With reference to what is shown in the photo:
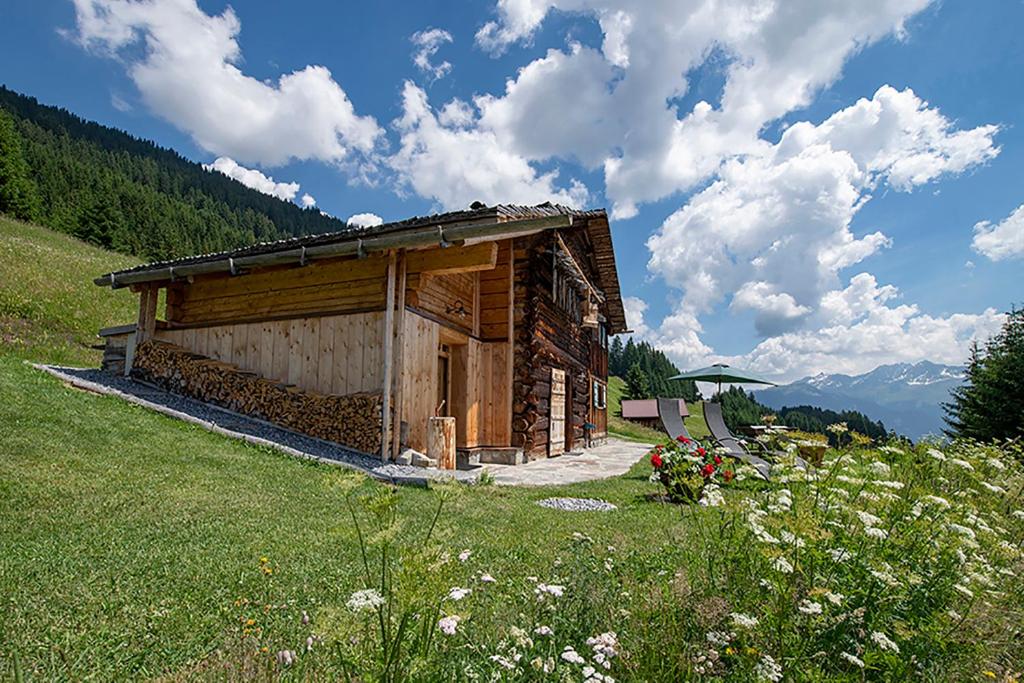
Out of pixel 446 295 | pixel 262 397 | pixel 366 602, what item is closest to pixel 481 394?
pixel 446 295

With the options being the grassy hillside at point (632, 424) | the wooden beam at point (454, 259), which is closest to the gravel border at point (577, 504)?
the wooden beam at point (454, 259)

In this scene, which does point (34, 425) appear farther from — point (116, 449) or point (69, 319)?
point (69, 319)

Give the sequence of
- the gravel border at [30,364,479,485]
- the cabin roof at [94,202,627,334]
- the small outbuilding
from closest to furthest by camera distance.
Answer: the gravel border at [30,364,479,485], the cabin roof at [94,202,627,334], the small outbuilding

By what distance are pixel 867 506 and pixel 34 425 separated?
8287 mm

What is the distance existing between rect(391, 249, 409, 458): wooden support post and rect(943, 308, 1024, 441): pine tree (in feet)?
54.3

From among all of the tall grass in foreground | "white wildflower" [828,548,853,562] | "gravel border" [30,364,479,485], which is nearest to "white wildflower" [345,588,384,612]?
the tall grass in foreground

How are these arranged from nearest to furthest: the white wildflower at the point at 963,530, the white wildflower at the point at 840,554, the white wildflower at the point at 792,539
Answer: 1. the white wildflower at the point at 792,539
2. the white wildflower at the point at 840,554
3. the white wildflower at the point at 963,530

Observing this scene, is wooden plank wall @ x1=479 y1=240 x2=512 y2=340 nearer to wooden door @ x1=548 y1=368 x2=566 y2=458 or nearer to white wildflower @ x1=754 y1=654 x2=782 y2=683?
wooden door @ x1=548 y1=368 x2=566 y2=458

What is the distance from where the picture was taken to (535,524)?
5312 millimetres

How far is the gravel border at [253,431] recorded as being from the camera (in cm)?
767

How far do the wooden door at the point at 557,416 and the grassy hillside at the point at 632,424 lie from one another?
396cm

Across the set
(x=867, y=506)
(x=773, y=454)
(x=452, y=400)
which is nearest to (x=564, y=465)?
(x=452, y=400)

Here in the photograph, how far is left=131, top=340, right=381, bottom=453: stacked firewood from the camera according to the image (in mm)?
8688

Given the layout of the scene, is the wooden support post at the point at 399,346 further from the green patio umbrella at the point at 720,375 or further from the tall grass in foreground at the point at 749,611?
the green patio umbrella at the point at 720,375
